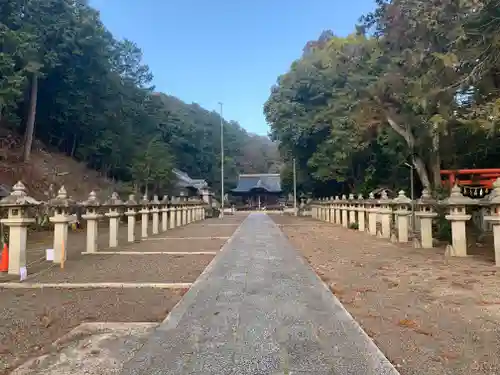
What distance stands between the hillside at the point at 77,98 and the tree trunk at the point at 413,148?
17296mm

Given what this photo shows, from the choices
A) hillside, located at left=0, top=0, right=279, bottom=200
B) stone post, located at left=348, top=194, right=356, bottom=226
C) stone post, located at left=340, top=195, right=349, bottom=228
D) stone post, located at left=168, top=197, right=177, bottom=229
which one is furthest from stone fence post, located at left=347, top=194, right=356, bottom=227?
hillside, located at left=0, top=0, right=279, bottom=200

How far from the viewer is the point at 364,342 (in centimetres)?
340

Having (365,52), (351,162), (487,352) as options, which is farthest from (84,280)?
(351,162)

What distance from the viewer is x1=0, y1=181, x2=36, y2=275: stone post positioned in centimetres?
679

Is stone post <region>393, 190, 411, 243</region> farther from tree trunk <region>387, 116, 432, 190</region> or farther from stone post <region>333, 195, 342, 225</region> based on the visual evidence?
stone post <region>333, 195, 342, 225</region>

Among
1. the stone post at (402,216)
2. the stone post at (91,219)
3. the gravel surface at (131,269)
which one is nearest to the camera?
the gravel surface at (131,269)

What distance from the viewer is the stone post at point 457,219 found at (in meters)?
8.45

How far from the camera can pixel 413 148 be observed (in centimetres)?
1504

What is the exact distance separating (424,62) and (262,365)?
10628mm

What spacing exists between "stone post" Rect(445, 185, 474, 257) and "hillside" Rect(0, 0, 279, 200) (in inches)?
762

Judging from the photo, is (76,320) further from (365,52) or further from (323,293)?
(365,52)

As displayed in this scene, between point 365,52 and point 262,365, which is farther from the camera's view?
point 365,52

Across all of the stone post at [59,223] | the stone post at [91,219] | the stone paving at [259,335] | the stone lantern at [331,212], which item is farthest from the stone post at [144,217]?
the stone lantern at [331,212]

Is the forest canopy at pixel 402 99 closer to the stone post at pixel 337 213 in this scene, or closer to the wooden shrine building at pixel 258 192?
the stone post at pixel 337 213
